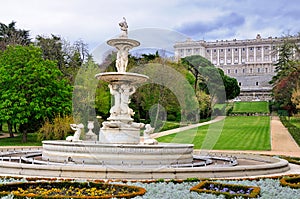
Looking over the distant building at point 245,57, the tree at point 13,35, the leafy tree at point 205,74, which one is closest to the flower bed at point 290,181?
the leafy tree at point 205,74

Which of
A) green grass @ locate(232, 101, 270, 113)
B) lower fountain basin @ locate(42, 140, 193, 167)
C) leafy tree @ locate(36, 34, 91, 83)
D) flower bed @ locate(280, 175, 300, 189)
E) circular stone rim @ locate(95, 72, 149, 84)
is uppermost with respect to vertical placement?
leafy tree @ locate(36, 34, 91, 83)

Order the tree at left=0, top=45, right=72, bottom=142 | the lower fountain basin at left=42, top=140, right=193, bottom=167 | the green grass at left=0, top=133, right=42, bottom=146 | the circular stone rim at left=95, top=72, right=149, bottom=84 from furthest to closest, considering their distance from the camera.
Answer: the green grass at left=0, top=133, right=42, bottom=146, the tree at left=0, top=45, right=72, bottom=142, the circular stone rim at left=95, top=72, right=149, bottom=84, the lower fountain basin at left=42, top=140, right=193, bottom=167

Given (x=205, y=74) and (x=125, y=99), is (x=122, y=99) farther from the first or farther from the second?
(x=205, y=74)

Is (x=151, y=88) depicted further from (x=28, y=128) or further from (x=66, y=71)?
(x=66, y=71)

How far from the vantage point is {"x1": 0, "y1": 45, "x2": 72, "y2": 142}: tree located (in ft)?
95.1

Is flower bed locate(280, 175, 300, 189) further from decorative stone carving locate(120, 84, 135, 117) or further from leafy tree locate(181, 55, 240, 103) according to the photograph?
leafy tree locate(181, 55, 240, 103)

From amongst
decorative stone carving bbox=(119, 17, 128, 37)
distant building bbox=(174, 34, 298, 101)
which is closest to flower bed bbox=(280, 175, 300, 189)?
decorative stone carving bbox=(119, 17, 128, 37)

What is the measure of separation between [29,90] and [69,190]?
22002 mm

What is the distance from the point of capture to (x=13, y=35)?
5134 cm

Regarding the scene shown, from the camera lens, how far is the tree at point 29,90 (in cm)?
2900

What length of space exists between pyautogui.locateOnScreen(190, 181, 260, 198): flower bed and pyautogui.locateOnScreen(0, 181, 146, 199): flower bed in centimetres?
140

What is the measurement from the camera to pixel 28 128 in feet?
105

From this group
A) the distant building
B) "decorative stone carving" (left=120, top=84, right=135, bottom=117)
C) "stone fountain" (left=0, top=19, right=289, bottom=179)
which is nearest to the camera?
"stone fountain" (left=0, top=19, right=289, bottom=179)

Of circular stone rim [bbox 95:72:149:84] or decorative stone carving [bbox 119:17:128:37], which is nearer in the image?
circular stone rim [bbox 95:72:149:84]
